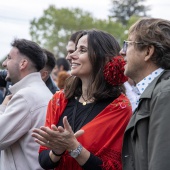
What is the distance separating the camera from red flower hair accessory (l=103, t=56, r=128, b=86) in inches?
132

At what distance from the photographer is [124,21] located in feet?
212

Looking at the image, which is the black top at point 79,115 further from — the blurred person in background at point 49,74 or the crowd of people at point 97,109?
the blurred person in background at point 49,74

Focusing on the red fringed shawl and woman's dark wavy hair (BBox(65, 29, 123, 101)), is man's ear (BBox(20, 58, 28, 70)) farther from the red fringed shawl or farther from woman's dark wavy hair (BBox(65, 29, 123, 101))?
the red fringed shawl

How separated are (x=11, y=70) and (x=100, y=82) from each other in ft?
4.23

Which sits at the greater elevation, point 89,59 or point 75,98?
point 89,59

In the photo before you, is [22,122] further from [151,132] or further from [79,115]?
[151,132]

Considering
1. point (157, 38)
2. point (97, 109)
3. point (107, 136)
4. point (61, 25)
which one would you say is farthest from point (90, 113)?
point (61, 25)

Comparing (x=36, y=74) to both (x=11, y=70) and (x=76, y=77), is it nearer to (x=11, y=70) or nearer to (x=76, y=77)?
(x=11, y=70)

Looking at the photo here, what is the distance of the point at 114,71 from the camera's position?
3.35 meters

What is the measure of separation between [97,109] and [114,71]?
32cm

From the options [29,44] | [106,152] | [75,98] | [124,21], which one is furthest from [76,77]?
[124,21]

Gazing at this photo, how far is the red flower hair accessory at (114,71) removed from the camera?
3.35 m

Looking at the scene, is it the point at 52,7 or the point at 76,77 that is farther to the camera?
the point at 52,7

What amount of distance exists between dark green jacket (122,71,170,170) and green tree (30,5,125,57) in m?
52.4
